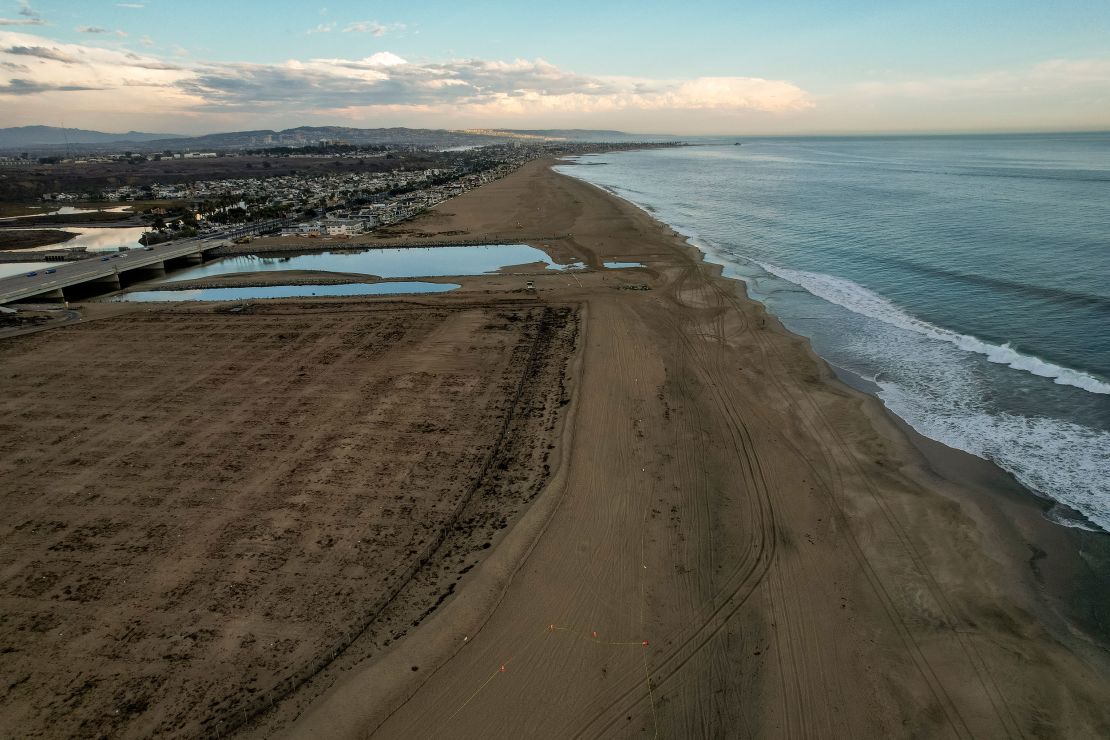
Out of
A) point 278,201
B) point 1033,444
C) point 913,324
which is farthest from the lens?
point 278,201

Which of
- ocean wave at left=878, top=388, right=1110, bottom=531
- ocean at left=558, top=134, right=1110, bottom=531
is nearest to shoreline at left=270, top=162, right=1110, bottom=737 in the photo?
ocean wave at left=878, top=388, right=1110, bottom=531

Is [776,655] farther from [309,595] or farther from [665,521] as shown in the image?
[309,595]

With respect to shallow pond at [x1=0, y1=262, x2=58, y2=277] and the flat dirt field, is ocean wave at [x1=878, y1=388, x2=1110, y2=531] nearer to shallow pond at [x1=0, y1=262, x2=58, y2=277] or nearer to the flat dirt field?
the flat dirt field

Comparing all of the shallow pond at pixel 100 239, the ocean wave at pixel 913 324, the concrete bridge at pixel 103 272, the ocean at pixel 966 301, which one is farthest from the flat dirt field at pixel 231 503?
the shallow pond at pixel 100 239

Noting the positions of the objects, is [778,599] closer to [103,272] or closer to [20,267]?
[103,272]

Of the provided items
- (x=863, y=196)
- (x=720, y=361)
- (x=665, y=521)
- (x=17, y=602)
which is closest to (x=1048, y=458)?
(x=720, y=361)

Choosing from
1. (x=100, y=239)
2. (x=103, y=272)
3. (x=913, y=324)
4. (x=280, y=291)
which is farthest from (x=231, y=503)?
(x=100, y=239)

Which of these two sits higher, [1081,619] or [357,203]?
[357,203]
